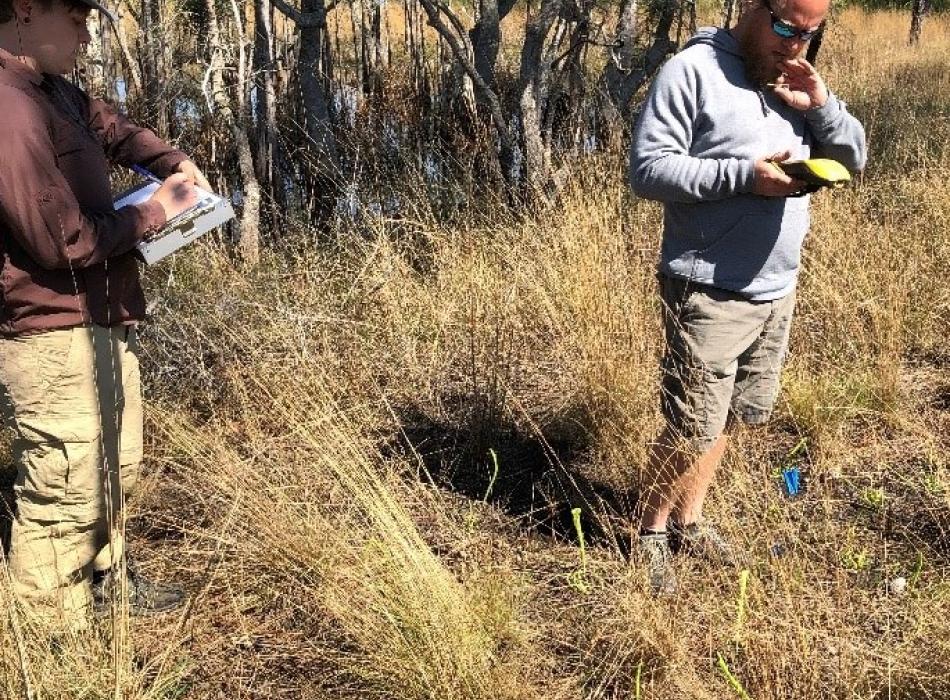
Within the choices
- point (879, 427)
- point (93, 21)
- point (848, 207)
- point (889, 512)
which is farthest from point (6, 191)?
point (93, 21)

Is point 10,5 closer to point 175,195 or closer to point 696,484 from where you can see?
point 175,195

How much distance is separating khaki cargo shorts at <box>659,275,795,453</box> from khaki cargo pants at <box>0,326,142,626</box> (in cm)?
137

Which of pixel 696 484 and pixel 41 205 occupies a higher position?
pixel 41 205

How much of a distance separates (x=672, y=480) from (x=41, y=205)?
5.43ft

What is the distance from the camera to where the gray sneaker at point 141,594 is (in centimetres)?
237

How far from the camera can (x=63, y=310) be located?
1995 mm

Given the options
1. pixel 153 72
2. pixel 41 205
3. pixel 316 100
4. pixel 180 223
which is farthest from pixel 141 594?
pixel 153 72

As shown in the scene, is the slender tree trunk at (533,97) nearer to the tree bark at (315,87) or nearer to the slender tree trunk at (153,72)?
the tree bark at (315,87)

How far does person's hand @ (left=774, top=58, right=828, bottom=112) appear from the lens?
2020mm

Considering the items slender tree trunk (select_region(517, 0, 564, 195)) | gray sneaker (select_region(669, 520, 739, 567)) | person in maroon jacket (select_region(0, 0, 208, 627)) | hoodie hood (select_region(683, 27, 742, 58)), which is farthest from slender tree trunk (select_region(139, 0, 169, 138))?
gray sneaker (select_region(669, 520, 739, 567))

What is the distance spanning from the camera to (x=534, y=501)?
288 cm

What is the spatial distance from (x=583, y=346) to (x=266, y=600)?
139 centimetres

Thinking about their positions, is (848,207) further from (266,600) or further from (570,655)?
(266,600)

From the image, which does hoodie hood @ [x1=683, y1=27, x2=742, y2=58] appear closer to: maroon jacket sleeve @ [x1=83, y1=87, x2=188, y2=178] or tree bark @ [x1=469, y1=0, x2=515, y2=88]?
maroon jacket sleeve @ [x1=83, y1=87, x2=188, y2=178]
